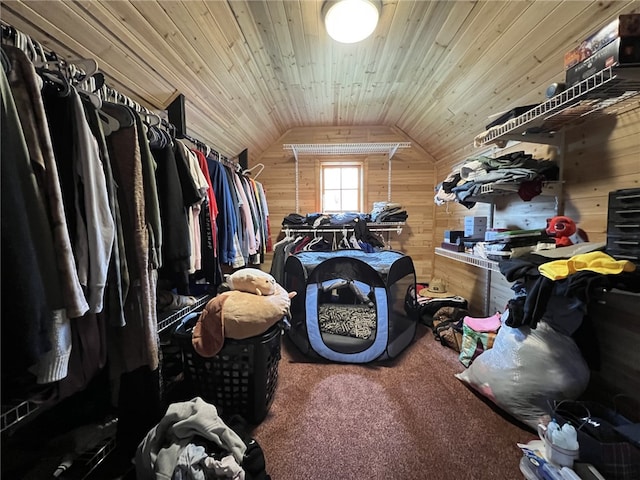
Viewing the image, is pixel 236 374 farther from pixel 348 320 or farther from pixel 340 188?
pixel 340 188

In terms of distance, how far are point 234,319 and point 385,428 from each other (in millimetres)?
953

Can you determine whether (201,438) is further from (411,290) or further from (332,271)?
(411,290)

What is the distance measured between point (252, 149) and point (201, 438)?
9.58 feet

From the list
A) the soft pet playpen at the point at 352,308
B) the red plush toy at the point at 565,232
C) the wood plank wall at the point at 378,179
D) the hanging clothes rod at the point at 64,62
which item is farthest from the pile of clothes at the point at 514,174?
the hanging clothes rod at the point at 64,62

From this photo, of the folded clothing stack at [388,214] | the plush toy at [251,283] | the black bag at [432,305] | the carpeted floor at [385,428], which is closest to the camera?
the carpeted floor at [385,428]

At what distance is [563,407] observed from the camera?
1.21m

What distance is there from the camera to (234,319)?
4.50 feet

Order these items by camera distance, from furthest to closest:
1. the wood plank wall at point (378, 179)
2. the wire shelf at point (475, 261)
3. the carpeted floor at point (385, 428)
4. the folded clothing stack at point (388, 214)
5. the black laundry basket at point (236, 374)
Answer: the wood plank wall at point (378, 179) < the folded clothing stack at point (388, 214) < the wire shelf at point (475, 261) < the black laundry basket at point (236, 374) < the carpeted floor at point (385, 428)

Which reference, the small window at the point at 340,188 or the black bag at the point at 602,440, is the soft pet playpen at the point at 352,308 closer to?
the black bag at the point at 602,440

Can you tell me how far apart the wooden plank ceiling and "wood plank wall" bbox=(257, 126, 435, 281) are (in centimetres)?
83

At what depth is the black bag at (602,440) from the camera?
936 mm

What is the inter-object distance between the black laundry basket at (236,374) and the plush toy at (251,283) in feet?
0.82

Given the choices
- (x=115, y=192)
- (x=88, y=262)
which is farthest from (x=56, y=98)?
(x=88, y=262)

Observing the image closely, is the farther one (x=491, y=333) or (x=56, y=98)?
(x=491, y=333)
